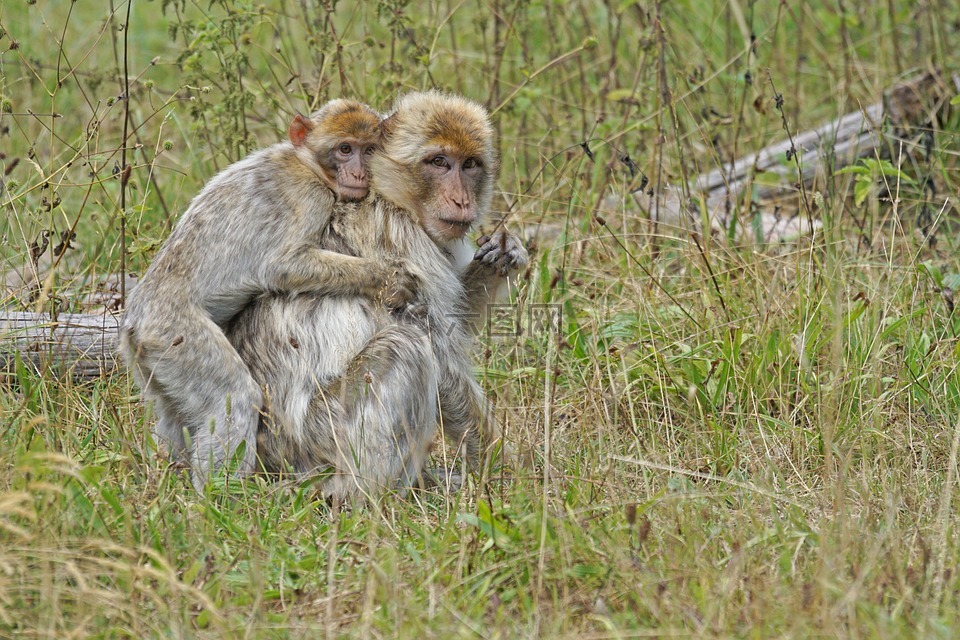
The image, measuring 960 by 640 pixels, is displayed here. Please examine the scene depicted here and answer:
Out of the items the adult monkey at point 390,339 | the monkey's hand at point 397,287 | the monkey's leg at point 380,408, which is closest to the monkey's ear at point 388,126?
the adult monkey at point 390,339

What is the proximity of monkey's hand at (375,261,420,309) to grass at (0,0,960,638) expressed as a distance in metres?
0.59

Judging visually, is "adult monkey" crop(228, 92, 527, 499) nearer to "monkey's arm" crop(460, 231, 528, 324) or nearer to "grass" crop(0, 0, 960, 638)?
"monkey's arm" crop(460, 231, 528, 324)

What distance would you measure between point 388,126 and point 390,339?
863 mm

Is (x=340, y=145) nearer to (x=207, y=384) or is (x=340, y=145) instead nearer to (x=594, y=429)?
(x=207, y=384)

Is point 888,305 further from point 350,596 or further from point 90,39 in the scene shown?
point 90,39

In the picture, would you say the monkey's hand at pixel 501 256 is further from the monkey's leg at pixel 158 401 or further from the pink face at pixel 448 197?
the monkey's leg at pixel 158 401

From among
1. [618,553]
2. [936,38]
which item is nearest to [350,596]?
[618,553]

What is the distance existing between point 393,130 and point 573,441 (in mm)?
1415

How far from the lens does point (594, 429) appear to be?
4.85 m

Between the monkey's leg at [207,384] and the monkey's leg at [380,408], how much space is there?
259 millimetres

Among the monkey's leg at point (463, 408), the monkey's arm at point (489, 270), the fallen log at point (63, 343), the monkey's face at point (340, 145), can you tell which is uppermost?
the monkey's face at point (340, 145)

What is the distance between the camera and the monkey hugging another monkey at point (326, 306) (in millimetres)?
4340

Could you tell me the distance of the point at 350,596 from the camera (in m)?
3.49

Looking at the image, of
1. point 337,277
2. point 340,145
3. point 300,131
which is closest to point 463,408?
point 337,277
